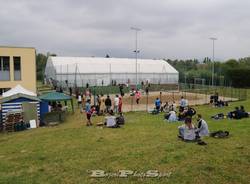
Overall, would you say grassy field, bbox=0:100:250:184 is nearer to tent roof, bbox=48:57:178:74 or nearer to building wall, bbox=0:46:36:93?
building wall, bbox=0:46:36:93

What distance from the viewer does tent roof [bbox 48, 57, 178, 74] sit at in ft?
178

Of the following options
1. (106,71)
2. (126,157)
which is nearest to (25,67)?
(126,157)

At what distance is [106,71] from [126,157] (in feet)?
150

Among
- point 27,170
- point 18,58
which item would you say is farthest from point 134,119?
point 18,58

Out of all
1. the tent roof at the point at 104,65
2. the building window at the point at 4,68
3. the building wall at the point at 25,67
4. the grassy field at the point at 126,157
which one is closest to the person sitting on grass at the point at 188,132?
the grassy field at the point at 126,157

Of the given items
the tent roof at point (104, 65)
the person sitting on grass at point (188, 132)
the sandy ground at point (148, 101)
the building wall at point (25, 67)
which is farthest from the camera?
the tent roof at point (104, 65)

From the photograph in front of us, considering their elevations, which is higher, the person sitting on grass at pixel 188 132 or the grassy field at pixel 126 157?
the person sitting on grass at pixel 188 132

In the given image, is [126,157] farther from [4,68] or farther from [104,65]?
[104,65]

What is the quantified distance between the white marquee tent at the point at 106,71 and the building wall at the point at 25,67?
21219 millimetres

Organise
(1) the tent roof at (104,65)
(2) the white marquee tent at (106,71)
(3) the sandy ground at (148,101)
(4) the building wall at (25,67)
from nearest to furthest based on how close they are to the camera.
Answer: (3) the sandy ground at (148,101) → (4) the building wall at (25,67) → (2) the white marquee tent at (106,71) → (1) the tent roof at (104,65)

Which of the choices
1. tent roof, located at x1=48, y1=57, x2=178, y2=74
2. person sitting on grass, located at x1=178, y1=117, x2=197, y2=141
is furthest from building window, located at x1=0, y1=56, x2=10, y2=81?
tent roof, located at x1=48, y1=57, x2=178, y2=74

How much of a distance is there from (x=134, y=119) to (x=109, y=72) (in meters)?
35.5

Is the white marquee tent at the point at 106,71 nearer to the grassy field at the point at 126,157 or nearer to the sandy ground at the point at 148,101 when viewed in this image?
the sandy ground at the point at 148,101

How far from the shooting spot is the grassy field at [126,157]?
8.98 m
